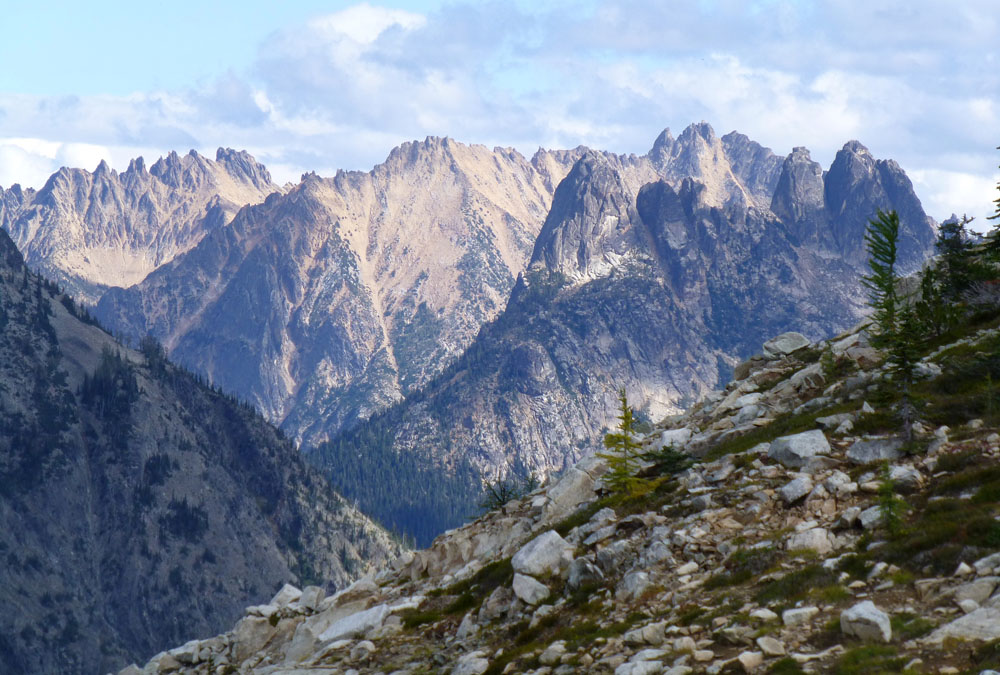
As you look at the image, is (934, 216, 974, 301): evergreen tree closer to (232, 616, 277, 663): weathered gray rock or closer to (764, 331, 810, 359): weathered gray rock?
(764, 331, 810, 359): weathered gray rock

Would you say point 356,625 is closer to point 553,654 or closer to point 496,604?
point 496,604

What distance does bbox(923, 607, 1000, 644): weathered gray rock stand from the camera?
1462 centimetres

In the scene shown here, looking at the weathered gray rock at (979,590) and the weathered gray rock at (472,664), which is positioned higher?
the weathered gray rock at (979,590)

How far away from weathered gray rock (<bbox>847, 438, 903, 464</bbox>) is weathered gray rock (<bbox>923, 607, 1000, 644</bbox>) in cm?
958

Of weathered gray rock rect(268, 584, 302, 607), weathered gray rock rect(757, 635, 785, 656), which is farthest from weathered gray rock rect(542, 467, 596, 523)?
weathered gray rock rect(757, 635, 785, 656)

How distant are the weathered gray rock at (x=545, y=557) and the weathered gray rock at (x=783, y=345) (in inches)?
1047

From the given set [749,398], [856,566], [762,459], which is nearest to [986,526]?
[856,566]

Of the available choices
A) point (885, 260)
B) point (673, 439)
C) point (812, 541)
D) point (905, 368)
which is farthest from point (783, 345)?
point (812, 541)

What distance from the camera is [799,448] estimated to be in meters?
26.1

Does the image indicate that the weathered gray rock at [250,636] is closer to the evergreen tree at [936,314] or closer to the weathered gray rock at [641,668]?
the weathered gray rock at [641,668]

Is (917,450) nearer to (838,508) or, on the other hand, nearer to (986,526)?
(838,508)

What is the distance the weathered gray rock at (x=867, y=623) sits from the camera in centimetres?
1547

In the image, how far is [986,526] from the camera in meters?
18.0

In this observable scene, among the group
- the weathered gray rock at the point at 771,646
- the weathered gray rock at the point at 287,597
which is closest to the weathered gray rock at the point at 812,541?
the weathered gray rock at the point at 771,646
